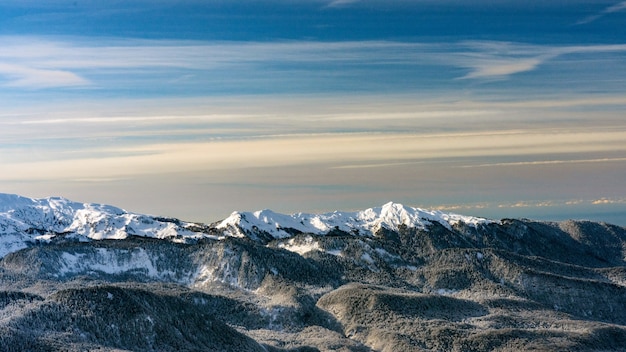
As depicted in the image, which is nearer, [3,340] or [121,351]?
[3,340]

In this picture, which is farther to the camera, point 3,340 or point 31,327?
point 31,327

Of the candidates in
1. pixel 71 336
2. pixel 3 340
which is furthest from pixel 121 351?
pixel 3 340

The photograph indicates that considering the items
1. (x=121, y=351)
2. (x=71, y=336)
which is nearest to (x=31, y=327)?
(x=71, y=336)

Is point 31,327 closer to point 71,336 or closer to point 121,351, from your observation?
point 71,336

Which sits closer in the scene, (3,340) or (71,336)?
(3,340)

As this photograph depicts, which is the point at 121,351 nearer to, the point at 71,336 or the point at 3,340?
the point at 71,336
